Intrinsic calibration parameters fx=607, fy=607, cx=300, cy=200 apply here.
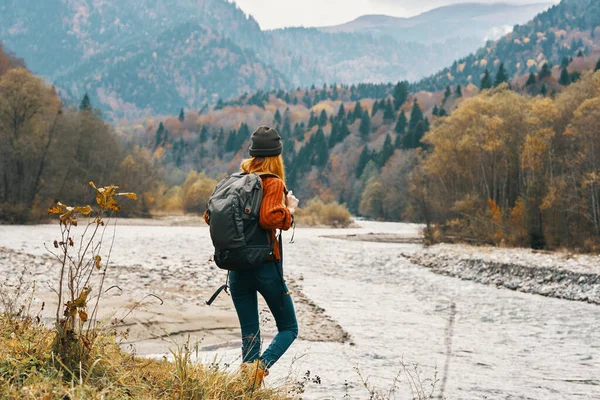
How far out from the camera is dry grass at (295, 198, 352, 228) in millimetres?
55188

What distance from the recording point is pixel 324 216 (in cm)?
5659

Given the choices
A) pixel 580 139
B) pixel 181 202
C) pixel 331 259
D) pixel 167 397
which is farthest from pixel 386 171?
pixel 167 397

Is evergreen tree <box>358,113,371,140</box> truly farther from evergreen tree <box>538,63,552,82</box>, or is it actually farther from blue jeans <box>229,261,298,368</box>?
blue jeans <box>229,261,298,368</box>

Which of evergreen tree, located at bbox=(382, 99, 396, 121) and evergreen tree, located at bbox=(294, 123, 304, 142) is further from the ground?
evergreen tree, located at bbox=(382, 99, 396, 121)

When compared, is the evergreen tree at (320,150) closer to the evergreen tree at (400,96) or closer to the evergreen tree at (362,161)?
the evergreen tree at (362,161)

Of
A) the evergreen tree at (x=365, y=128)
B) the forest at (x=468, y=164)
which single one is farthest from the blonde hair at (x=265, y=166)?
the evergreen tree at (x=365, y=128)

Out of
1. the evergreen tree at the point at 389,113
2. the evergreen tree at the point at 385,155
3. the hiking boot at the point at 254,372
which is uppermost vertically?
the evergreen tree at the point at 389,113

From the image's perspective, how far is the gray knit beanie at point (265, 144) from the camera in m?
4.43

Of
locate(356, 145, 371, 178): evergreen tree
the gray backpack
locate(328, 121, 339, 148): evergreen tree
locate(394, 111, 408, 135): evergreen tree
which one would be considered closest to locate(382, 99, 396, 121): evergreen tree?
locate(328, 121, 339, 148): evergreen tree

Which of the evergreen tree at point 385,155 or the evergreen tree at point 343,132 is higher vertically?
the evergreen tree at point 343,132

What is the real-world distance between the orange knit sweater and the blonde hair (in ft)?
0.57

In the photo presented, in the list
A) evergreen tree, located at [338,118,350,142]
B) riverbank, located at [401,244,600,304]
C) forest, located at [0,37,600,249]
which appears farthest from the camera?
evergreen tree, located at [338,118,350,142]

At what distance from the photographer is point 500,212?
3212 cm

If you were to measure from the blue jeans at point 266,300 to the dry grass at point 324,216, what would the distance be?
163ft
